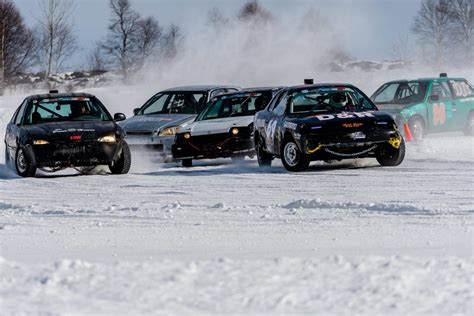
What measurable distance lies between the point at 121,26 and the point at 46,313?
62.7 m

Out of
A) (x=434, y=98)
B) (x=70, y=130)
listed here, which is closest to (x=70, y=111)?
(x=70, y=130)

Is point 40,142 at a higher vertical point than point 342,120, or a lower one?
lower

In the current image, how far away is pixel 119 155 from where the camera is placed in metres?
15.7

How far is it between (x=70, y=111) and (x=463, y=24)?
5613 centimetres

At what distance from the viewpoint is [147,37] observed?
70.2 meters

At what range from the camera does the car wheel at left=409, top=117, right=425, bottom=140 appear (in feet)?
67.8

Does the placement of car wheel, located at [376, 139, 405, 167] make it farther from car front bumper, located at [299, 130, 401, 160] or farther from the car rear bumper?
the car rear bumper

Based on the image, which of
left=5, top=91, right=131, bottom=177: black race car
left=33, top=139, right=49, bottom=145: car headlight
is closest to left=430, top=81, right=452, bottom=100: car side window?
left=5, top=91, right=131, bottom=177: black race car

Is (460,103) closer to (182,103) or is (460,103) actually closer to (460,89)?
(460,89)

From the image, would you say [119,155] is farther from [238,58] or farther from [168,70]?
[168,70]

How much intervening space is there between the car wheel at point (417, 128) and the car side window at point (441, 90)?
888 mm

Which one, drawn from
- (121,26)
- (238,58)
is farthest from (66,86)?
(238,58)

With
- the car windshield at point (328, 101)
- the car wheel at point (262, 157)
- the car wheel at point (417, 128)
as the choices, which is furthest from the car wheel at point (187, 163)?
the car wheel at point (417, 128)

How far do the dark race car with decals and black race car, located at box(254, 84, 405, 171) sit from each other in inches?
45.4
